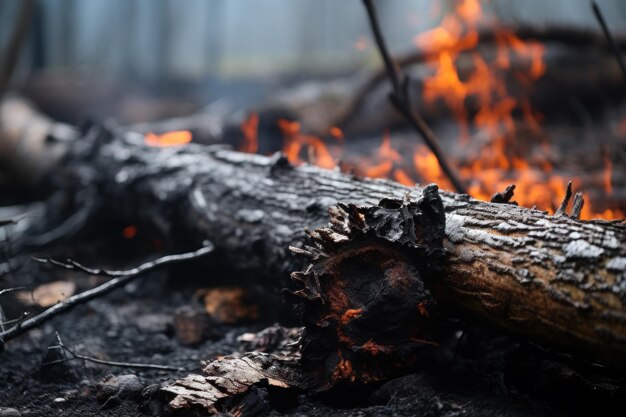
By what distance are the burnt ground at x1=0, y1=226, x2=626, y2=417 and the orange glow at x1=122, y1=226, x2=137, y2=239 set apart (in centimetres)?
120

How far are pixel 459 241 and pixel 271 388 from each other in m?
0.97

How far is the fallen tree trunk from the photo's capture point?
168 centimetres

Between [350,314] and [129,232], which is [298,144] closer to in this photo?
[129,232]

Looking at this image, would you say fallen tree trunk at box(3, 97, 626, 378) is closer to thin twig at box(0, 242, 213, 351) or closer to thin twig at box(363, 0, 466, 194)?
thin twig at box(0, 242, 213, 351)

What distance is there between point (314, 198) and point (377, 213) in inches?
26.5

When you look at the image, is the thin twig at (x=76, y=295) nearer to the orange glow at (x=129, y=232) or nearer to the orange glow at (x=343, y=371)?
the orange glow at (x=343, y=371)

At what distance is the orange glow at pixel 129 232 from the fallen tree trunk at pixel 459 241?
805 mm

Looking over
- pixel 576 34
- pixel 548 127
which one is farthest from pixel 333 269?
pixel 548 127

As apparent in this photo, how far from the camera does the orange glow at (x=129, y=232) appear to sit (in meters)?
4.52

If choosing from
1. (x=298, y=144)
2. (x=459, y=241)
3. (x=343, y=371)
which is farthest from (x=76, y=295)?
(x=298, y=144)

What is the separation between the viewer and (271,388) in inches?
81.0

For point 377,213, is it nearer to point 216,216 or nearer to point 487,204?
point 487,204

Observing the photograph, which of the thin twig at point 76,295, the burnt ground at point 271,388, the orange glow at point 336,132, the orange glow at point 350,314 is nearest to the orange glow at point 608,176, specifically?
the orange glow at point 336,132

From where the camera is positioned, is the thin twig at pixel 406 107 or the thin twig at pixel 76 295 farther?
the thin twig at pixel 406 107
